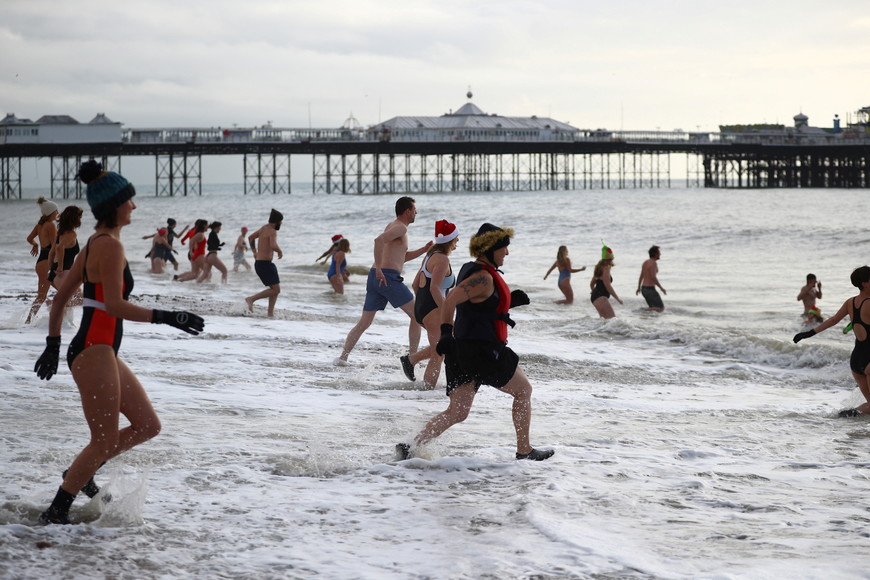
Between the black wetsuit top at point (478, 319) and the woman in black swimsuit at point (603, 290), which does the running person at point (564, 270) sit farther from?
the black wetsuit top at point (478, 319)

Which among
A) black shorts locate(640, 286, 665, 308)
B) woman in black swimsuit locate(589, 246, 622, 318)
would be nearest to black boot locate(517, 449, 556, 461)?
woman in black swimsuit locate(589, 246, 622, 318)

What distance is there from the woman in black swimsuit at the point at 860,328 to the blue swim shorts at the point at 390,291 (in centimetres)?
332

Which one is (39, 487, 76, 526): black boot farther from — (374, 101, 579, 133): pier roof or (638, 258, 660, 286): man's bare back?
(374, 101, 579, 133): pier roof

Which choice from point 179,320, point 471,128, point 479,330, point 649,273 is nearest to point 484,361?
point 479,330

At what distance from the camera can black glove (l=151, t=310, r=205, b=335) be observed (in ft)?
13.8

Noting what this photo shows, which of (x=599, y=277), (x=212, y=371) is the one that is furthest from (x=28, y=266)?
(x=212, y=371)

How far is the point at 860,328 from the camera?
7.92 meters

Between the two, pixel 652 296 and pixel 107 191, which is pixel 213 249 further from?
pixel 107 191

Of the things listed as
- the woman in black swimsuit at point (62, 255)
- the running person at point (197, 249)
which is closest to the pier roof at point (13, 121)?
the running person at point (197, 249)

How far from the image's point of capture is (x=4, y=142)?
79.9 meters

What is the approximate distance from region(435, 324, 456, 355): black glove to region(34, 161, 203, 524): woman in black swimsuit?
5.44 feet

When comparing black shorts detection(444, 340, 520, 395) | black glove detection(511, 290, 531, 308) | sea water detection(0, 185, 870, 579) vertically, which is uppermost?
black glove detection(511, 290, 531, 308)

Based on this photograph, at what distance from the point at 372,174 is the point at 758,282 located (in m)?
74.5

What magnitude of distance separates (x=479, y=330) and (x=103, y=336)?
214 centimetres
